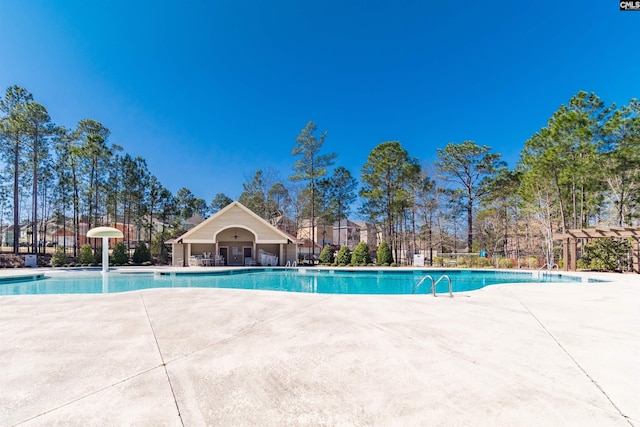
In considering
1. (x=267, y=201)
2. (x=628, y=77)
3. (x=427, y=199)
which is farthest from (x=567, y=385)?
(x=267, y=201)

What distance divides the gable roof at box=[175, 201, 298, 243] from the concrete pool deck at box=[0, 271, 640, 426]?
16160mm

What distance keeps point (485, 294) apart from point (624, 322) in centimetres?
301

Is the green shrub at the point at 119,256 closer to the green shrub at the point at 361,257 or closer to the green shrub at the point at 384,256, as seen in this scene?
the green shrub at the point at 361,257

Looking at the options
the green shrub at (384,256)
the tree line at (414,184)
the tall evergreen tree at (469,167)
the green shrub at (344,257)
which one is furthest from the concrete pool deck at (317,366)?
the tall evergreen tree at (469,167)

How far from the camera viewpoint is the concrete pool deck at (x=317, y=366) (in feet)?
7.94

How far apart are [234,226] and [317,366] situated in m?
19.9

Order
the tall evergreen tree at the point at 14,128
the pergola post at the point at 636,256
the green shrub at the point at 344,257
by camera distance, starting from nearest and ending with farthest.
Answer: the pergola post at the point at 636,256, the tall evergreen tree at the point at 14,128, the green shrub at the point at 344,257

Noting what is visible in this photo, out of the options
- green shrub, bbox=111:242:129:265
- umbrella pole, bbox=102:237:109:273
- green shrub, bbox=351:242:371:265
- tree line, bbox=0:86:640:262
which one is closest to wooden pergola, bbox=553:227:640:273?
tree line, bbox=0:86:640:262

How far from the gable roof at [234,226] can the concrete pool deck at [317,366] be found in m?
16.2

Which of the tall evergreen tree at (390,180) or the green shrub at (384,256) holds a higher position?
the tall evergreen tree at (390,180)

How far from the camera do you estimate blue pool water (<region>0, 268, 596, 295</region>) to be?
1274 centimetres

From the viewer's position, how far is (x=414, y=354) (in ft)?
12.0

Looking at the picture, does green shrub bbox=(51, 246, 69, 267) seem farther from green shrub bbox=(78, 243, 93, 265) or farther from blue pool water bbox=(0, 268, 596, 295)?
blue pool water bbox=(0, 268, 596, 295)

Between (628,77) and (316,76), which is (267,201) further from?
(628,77)
